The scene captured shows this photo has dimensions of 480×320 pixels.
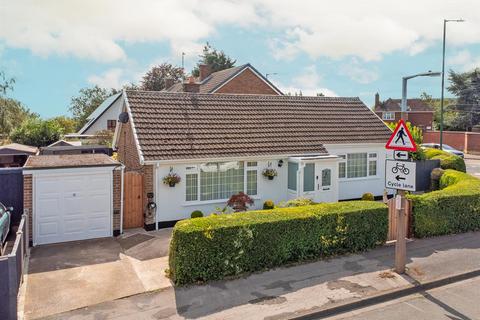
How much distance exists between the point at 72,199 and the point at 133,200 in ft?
7.29

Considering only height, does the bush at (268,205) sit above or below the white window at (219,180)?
below

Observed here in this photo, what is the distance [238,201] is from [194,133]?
3.24 m

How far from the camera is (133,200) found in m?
14.2

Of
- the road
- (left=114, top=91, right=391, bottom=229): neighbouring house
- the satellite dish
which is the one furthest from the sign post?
the satellite dish

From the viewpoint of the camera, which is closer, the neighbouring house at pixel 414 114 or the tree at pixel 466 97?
the tree at pixel 466 97

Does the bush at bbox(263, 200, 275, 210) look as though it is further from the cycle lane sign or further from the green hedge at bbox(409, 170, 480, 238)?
the cycle lane sign

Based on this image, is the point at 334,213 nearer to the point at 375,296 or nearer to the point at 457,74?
the point at 375,296

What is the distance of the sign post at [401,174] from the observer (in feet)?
31.2

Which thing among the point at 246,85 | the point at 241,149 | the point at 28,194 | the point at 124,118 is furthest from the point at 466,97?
the point at 28,194

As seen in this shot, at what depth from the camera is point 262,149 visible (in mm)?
16281

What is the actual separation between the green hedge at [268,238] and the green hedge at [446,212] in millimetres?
1581

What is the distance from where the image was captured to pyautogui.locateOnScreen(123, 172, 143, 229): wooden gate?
14070 millimetres

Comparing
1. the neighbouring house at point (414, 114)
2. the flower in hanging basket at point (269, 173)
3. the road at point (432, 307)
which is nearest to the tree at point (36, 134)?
the flower in hanging basket at point (269, 173)

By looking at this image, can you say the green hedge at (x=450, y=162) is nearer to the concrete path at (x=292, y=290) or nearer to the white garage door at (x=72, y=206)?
the concrete path at (x=292, y=290)
